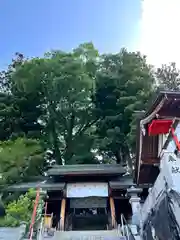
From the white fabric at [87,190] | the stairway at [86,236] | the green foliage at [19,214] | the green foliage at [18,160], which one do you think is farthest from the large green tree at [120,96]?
the green foliage at [19,214]

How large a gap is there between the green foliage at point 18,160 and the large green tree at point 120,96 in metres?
5.84

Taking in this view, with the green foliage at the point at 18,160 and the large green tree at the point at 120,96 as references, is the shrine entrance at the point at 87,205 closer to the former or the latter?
the green foliage at the point at 18,160

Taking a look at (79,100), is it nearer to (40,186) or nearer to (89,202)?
(89,202)

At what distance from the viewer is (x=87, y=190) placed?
16578 millimetres

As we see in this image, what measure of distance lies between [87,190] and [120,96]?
10317 mm

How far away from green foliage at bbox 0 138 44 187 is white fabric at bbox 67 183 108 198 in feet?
11.4

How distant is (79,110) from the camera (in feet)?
86.4

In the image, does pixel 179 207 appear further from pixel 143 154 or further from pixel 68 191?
pixel 68 191

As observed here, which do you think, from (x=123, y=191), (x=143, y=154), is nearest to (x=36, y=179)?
(x=123, y=191)

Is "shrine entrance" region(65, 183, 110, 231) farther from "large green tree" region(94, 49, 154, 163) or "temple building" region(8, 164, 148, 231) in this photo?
"large green tree" region(94, 49, 154, 163)

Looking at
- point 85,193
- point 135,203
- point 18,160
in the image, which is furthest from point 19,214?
point 18,160

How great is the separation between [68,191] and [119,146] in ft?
26.4

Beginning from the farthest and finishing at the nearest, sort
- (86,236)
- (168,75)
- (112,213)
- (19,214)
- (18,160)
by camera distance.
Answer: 1. (168,75)
2. (18,160)
3. (112,213)
4. (19,214)
5. (86,236)

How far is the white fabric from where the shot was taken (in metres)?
16.4
